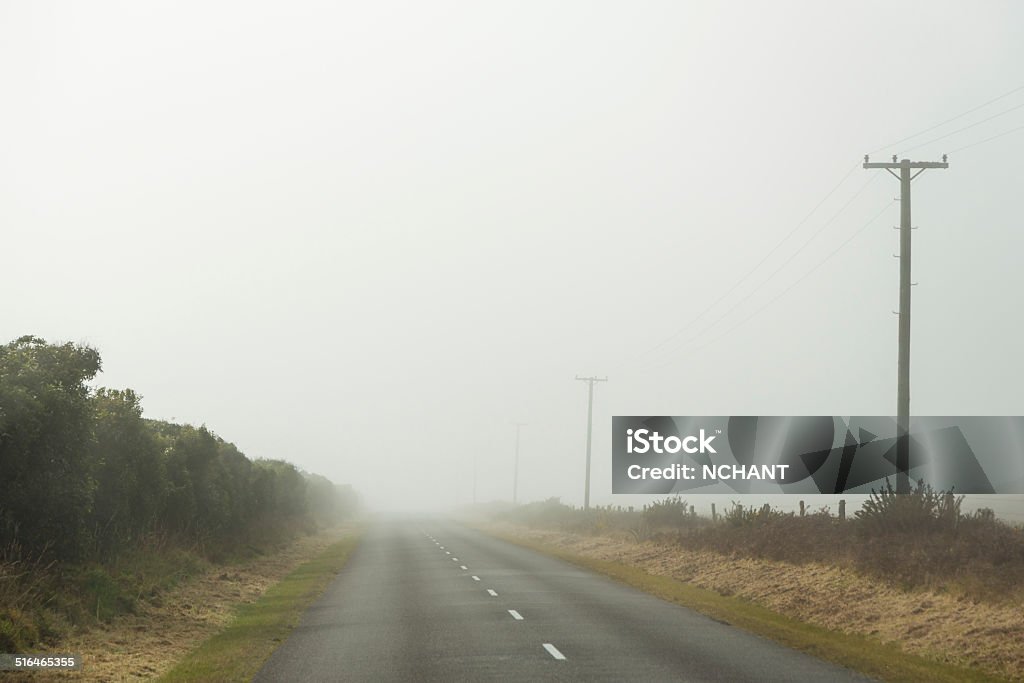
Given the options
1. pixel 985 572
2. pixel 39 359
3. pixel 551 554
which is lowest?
pixel 551 554

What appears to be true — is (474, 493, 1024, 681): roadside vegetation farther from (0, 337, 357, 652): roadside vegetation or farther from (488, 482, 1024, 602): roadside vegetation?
(0, 337, 357, 652): roadside vegetation

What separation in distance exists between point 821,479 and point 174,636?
30.3 meters

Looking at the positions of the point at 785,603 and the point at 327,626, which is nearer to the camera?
the point at 327,626

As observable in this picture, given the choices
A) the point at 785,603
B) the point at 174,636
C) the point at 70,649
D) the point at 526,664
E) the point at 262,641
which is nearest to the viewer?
the point at 526,664

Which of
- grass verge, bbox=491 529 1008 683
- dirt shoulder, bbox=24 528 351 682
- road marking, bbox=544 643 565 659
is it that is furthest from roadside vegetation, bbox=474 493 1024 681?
dirt shoulder, bbox=24 528 351 682

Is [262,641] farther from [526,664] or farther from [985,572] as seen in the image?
[985,572]

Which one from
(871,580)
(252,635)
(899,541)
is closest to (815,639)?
(871,580)

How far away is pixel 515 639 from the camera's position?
18.9 metres

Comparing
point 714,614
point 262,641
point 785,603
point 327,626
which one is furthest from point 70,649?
point 785,603

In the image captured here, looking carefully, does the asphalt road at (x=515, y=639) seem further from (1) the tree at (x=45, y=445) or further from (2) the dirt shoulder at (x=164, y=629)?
(1) the tree at (x=45, y=445)

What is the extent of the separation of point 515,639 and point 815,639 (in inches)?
243

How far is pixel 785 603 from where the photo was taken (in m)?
26.2

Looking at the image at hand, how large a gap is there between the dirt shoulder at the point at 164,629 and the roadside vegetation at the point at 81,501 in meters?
0.40

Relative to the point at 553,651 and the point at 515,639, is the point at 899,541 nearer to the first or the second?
the point at 515,639
